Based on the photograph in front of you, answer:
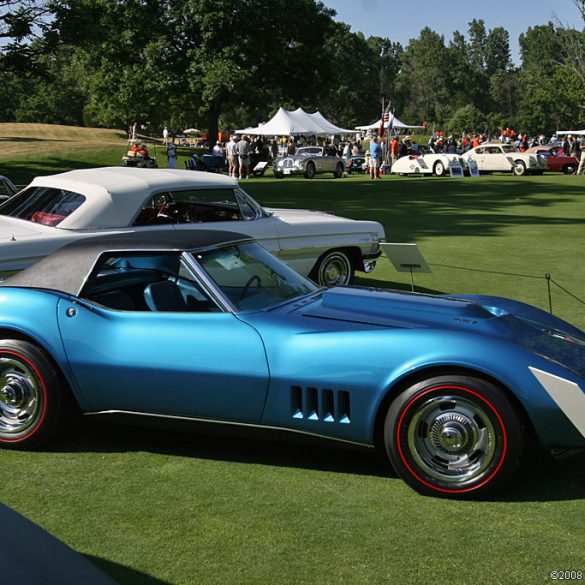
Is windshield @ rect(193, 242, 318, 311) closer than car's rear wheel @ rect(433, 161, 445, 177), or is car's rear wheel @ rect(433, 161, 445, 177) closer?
windshield @ rect(193, 242, 318, 311)

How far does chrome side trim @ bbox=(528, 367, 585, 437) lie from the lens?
12.3ft

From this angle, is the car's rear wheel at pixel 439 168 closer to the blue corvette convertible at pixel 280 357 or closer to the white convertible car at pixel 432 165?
the white convertible car at pixel 432 165

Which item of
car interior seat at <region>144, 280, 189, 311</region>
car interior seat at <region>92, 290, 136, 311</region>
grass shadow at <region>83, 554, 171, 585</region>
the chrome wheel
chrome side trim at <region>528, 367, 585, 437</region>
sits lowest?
grass shadow at <region>83, 554, 171, 585</region>

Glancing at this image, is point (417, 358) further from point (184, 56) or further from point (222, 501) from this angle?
point (184, 56)

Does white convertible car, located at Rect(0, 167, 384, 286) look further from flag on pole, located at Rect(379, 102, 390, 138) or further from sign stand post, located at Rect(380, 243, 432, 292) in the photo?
flag on pole, located at Rect(379, 102, 390, 138)

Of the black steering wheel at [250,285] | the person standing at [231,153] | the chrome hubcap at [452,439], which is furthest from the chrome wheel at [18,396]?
the person standing at [231,153]

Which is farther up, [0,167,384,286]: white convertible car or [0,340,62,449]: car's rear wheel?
[0,167,384,286]: white convertible car

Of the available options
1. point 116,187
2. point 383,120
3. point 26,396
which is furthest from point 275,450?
point 383,120

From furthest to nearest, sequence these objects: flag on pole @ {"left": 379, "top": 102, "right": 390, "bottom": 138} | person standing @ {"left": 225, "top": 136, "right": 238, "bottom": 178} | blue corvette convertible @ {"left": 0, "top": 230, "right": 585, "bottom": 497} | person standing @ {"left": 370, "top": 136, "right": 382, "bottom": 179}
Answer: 1. flag on pole @ {"left": 379, "top": 102, "right": 390, "bottom": 138}
2. person standing @ {"left": 225, "top": 136, "right": 238, "bottom": 178}
3. person standing @ {"left": 370, "top": 136, "right": 382, "bottom": 179}
4. blue corvette convertible @ {"left": 0, "top": 230, "right": 585, "bottom": 497}

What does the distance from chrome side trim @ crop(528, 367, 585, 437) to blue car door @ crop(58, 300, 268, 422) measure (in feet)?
4.59

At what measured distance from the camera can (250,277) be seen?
4.68 meters

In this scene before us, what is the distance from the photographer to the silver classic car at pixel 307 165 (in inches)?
1387

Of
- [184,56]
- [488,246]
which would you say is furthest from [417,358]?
[184,56]

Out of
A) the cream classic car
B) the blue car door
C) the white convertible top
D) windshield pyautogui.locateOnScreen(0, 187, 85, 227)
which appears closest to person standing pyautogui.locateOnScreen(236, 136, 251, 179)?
the cream classic car
